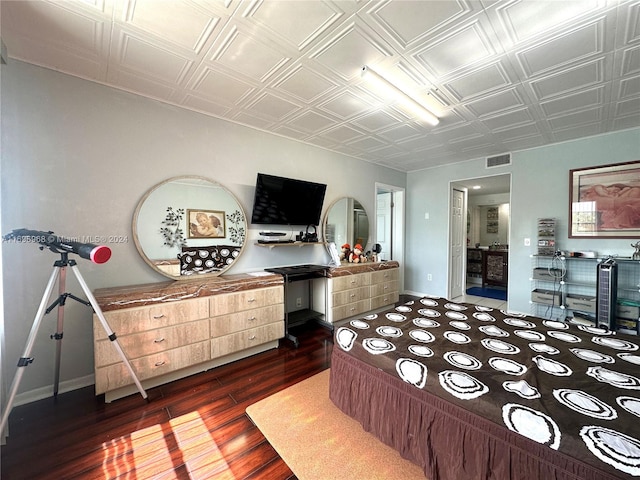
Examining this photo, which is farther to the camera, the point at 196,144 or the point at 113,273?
the point at 196,144

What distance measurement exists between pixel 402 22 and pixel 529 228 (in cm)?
387

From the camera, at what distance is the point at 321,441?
5.44ft

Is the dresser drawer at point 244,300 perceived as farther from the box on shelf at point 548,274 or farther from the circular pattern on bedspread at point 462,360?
the box on shelf at point 548,274

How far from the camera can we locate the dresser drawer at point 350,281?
3.53 meters

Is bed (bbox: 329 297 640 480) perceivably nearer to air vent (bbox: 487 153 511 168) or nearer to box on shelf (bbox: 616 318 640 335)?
box on shelf (bbox: 616 318 640 335)

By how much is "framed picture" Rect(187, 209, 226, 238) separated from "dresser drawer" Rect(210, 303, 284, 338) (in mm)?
932

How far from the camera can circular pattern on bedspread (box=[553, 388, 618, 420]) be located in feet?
3.51

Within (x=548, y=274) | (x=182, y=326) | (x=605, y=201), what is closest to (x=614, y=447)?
(x=182, y=326)

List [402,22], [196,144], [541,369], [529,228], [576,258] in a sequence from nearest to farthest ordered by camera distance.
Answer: [541,369], [402,22], [196,144], [576,258], [529,228]

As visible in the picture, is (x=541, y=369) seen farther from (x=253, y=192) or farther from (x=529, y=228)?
(x=529, y=228)

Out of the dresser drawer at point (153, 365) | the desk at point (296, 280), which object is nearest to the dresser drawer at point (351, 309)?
the desk at point (296, 280)

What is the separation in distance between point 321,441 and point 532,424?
3.90 feet

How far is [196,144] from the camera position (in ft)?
9.28

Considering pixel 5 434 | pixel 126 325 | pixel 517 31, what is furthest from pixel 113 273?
pixel 517 31
